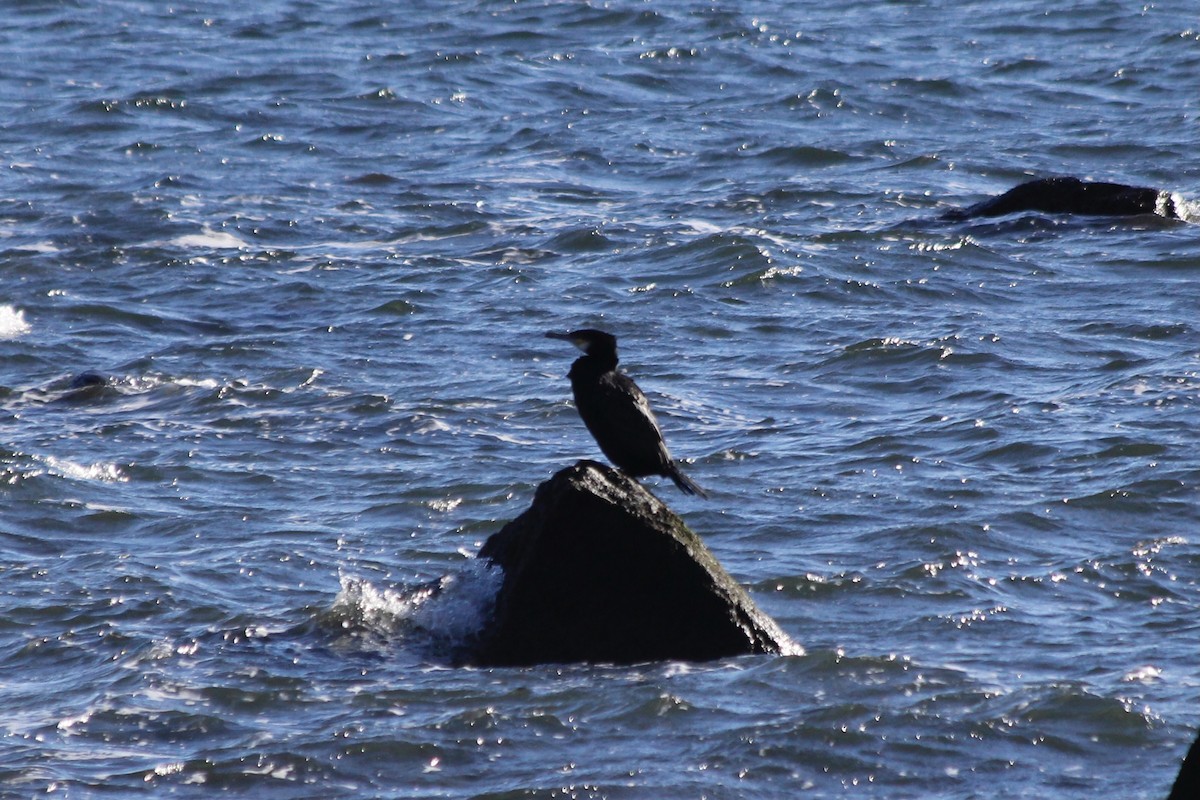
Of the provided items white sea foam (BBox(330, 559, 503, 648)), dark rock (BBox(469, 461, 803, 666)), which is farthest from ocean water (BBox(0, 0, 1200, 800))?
dark rock (BBox(469, 461, 803, 666))

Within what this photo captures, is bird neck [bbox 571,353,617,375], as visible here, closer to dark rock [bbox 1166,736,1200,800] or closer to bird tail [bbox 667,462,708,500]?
bird tail [bbox 667,462,708,500]

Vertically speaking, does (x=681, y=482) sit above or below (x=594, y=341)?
below

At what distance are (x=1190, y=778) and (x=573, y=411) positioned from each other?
21.9 ft

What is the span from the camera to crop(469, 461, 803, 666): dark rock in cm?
691

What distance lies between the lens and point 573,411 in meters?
11.1

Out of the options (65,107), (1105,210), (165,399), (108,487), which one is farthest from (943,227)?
(65,107)

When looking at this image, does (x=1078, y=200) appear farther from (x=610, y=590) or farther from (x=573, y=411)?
(x=610, y=590)

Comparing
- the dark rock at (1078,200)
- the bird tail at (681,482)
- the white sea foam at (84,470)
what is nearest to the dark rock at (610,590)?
the bird tail at (681,482)

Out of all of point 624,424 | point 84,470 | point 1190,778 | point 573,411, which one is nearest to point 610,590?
point 624,424

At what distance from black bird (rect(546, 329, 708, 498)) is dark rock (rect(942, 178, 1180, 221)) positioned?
338 inches

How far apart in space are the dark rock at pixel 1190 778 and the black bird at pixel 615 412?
293 cm

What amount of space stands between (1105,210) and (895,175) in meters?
2.48

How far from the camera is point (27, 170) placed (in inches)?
695

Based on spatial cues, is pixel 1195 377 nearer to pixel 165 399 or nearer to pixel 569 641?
pixel 569 641
